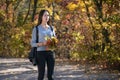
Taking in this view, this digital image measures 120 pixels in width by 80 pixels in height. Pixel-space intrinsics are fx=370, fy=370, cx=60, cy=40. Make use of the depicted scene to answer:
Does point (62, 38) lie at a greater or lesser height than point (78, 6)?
lesser

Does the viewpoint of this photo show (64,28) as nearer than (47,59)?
No

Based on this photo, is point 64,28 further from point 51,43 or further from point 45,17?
point 51,43

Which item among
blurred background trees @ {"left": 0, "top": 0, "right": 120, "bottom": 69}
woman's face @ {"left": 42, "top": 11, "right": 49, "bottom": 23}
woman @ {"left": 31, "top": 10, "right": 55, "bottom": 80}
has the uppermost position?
woman's face @ {"left": 42, "top": 11, "right": 49, "bottom": 23}

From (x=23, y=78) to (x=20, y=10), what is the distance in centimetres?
2872

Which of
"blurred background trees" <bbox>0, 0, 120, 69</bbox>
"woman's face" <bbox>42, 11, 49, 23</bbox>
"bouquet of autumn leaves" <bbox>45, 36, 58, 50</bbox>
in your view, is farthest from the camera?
"blurred background trees" <bbox>0, 0, 120, 69</bbox>

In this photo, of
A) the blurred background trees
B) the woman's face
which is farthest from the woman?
the blurred background trees

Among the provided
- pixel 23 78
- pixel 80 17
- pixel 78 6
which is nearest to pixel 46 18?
pixel 23 78

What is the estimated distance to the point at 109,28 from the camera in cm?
1589

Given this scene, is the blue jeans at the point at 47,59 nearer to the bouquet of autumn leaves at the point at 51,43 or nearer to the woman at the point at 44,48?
the woman at the point at 44,48

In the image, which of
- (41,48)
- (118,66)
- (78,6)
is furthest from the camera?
(78,6)

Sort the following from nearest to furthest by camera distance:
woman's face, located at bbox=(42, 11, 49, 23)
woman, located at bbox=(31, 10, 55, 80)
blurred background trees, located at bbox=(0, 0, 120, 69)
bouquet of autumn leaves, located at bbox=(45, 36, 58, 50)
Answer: bouquet of autumn leaves, located at bbox=(45, 36, 58, 50), woman, located at bbox=(31, 10, 55, 80), woman's face, located at bbox=(42, 11, 49, 23), blurred background trees, located at bbox=(0, 0, 120, 69)

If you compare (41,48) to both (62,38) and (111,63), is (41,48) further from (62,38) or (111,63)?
(62,38)

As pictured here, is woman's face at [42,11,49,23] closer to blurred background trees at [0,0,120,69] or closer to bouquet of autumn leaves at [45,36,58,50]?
bouquet of autumn leaves at [45,36,58,50]

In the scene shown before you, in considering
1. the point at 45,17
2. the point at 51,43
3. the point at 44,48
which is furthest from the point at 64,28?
the point at 51,43
